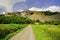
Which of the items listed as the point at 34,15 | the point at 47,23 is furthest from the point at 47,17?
the point at 34,15

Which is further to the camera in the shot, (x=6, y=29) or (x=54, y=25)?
(x=54, y=25)

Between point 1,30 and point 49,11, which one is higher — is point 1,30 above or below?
below

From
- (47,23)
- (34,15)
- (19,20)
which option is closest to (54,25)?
(47,23)

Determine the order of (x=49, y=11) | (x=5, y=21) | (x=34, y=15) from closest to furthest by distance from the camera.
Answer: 1. (x=49, y=11)
2. (x=5, y=21)
3. (x=34, y=15)

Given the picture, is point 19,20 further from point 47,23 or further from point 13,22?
point 47,23

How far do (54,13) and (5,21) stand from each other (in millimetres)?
3365

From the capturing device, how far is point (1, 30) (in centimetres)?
1097

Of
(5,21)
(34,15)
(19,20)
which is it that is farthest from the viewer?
(34,15)

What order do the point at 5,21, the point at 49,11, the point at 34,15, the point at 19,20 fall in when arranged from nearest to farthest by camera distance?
the point at 49,11
the point at 5,21
the point at 19,20
the point at 34,15

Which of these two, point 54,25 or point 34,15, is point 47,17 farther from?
point 34,15

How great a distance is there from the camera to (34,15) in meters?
15.7

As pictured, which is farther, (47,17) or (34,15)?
(34,15)

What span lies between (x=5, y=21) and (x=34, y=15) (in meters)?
3.65

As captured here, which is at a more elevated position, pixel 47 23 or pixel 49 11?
→ pixel 49 11
